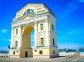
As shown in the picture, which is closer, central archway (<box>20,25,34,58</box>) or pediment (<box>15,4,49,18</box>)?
pediment (<box>15,4,49,18</box>)

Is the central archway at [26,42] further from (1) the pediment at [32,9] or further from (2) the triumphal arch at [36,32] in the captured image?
(1) the pediment at [32,9]

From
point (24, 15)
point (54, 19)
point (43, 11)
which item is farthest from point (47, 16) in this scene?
point (24, 15)

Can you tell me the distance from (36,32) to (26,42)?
739cm

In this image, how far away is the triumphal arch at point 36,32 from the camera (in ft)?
136

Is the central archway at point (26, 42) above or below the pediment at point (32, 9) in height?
below

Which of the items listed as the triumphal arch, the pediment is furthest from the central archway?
the pediment

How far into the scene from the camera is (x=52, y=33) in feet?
142

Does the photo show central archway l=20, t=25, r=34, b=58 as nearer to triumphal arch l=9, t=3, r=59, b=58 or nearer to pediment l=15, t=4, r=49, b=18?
triumphal arch l=9, t=3, r=59, b=58

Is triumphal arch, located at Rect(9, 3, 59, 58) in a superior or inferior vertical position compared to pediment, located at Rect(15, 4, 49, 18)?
inferior

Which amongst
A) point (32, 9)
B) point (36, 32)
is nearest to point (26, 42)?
point (36, 32)

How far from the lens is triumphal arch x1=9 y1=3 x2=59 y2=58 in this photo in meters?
41.3

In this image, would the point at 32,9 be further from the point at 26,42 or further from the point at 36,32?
the point at 26,42

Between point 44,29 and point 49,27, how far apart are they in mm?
1562

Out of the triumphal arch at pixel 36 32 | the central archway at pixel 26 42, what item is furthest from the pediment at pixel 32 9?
the central archway at pixel 26 42
